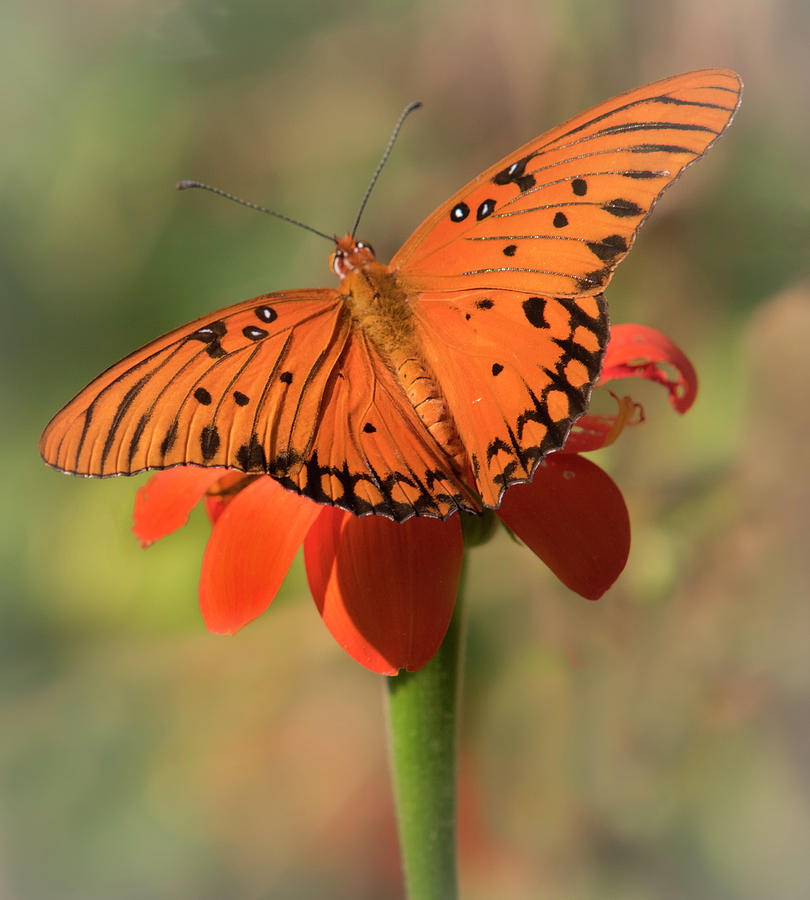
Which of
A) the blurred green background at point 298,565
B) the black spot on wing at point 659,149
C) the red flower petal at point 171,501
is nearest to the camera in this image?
the black spot on wing at point 659,149

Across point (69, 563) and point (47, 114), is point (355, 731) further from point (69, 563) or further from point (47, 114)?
point (47, 114)

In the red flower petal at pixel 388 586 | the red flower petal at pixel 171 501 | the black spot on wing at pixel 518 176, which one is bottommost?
the red flower petal at pixel 388 586

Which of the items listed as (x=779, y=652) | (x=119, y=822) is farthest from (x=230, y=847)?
(x=779, y=652)

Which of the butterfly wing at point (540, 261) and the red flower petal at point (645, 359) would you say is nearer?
the butterfly wing at point (540, 261)

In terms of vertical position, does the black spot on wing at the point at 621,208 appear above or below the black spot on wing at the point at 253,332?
above

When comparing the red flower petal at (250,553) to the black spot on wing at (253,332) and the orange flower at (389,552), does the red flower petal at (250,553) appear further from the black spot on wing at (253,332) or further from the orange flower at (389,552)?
the black spot on wing at (253,332)

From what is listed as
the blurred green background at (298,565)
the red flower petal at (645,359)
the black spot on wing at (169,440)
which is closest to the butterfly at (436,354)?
the black spot on wing at (169,440)
